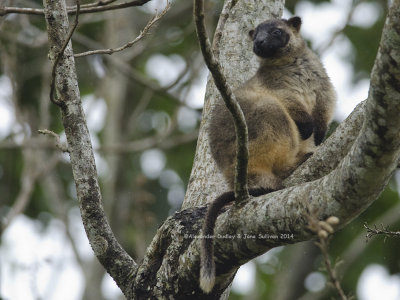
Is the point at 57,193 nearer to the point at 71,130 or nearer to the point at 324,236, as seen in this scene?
the point at 71,130

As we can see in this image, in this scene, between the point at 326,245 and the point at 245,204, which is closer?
Result: the point at 326,245

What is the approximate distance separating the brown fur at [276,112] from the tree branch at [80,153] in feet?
3.58

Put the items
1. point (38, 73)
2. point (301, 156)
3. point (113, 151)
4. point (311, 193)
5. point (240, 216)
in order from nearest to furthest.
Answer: point (311, 193) < point (240, 216) < point (301, 156) < point (113, 151) < point (38, 73)

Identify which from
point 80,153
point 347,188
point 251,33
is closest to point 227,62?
point 251,33

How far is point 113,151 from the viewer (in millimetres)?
11562

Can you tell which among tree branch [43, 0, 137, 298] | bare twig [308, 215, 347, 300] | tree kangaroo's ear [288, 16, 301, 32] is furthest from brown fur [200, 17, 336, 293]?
bare twig [308, 215, 347, 300]

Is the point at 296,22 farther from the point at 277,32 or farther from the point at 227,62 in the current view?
the point at 227,62

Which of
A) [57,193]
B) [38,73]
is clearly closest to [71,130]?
[57,193]

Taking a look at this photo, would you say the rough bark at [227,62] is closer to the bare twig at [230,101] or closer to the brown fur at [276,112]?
the brown fur at [276,112]

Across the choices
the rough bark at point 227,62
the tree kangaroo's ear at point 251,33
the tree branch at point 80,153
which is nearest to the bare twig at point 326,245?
the tree branch at point 80,153

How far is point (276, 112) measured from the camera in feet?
20.7

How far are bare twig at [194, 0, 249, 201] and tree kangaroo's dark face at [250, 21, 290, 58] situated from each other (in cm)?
321

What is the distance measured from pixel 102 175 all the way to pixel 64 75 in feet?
35.6

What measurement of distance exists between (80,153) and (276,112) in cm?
228
